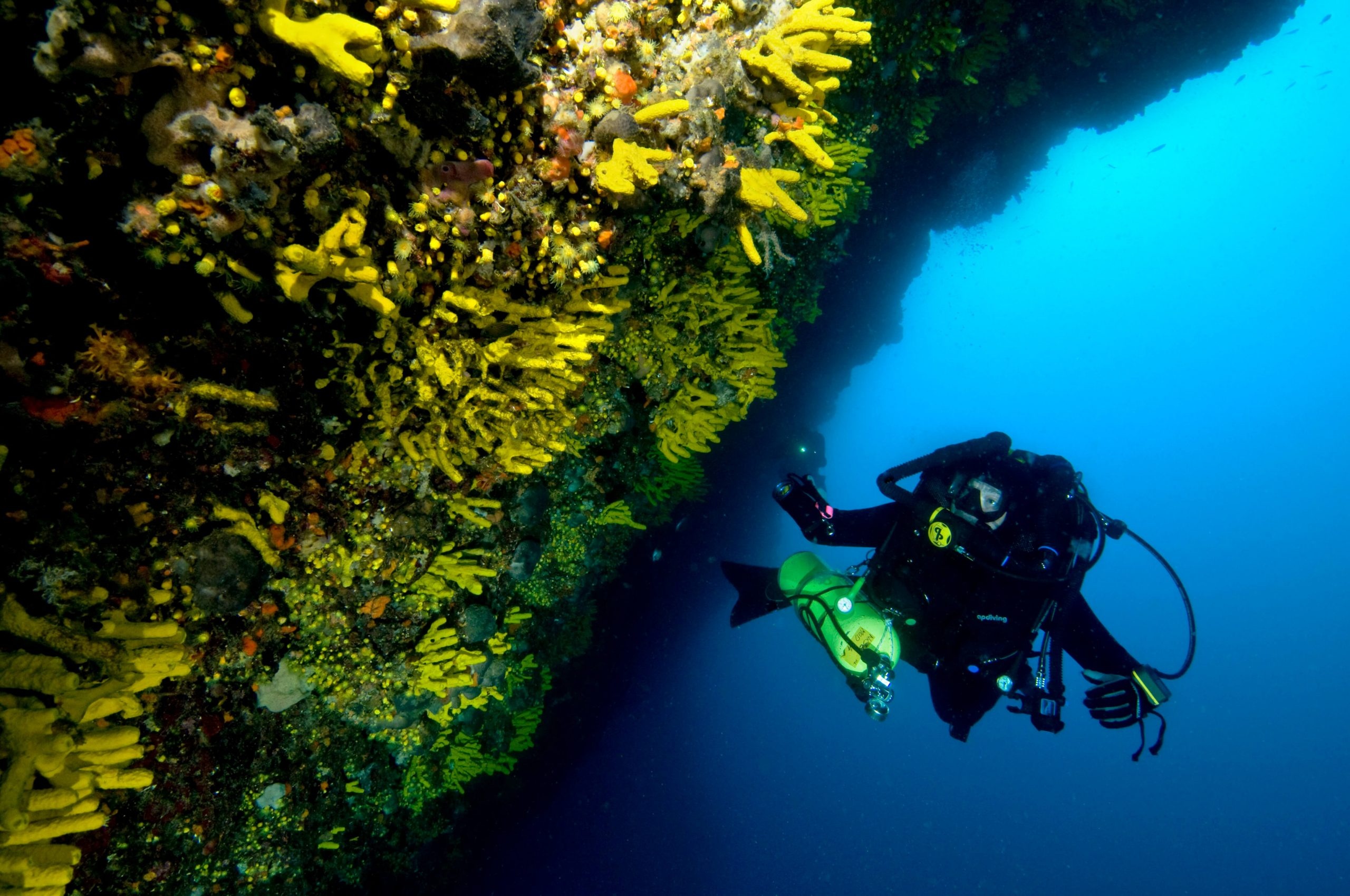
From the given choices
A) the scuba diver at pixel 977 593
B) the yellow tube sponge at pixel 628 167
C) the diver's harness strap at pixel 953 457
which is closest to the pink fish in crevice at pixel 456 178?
the yellow tube sponge at pixel 628 167

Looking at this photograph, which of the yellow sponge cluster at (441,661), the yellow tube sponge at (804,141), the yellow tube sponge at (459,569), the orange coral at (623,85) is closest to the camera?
the orange coral at (623,85)

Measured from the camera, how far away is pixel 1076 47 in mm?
8406

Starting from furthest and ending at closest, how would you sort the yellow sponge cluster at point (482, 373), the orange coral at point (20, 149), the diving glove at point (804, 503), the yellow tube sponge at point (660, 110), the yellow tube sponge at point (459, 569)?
the diving glove at point (804, 503)
the yellow tube sponge at point (459, 569)
the yellow sponge cluster at point (482, 373)
the yellow tube sponge at point (660, 110)
the orange coral at point (20, 149)

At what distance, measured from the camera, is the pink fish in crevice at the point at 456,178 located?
213cm

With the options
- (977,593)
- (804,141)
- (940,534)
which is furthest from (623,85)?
(977,593)

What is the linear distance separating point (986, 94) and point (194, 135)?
10.3 metres

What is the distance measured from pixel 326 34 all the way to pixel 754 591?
20.0 feet

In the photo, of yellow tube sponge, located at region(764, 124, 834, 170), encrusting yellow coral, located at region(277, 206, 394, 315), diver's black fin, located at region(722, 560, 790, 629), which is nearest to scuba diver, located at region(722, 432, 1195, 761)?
diver's black fin, located at region(722, 560, 790, 629)

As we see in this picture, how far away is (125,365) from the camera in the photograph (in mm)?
1938

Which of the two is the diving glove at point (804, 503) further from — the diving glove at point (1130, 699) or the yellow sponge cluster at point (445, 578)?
the yellow sponge cluster at point (445, 578)

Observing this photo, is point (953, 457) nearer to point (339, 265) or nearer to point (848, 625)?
point (848, 625)

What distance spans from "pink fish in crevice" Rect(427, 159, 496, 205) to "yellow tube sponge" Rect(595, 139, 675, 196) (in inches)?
18.2

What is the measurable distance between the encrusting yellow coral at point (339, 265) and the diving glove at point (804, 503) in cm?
450

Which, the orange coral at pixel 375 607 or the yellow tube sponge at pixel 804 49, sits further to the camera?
the orange coral at pixel 375 607
